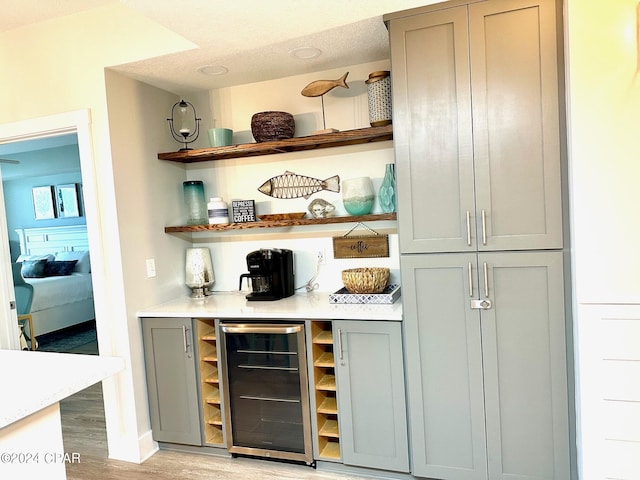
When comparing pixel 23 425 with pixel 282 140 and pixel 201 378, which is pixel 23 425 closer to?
pixel 201 378

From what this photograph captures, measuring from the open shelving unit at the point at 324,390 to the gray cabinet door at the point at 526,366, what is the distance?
2.63 ft

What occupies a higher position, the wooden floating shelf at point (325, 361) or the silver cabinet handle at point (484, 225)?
the silver cabinet handle at point (484, 225)

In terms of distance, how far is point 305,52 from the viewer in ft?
8.36

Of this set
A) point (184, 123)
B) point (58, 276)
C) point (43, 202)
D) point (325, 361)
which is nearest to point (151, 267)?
point (184, 123)

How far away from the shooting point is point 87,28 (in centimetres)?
258

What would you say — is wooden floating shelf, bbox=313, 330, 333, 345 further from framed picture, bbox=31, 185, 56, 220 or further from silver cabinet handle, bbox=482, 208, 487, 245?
framed picture, bbox=31, 185, 56, 220

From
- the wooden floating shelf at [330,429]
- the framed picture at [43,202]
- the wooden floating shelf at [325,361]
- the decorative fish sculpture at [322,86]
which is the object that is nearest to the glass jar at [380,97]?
the decorative fish sculpture at [322,86]

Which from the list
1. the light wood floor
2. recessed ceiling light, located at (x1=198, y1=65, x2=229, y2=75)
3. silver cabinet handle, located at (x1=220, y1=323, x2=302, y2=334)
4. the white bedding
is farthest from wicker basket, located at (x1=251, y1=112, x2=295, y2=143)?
the white bedding

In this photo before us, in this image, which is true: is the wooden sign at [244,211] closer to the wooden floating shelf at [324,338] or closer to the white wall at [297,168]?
the white wall at [297,168]

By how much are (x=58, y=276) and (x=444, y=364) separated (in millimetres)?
5756

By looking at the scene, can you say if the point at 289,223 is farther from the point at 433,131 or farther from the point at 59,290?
the point at 59,290

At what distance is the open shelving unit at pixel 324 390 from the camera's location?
245 centimetres

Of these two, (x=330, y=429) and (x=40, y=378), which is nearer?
(x=40, y=378)

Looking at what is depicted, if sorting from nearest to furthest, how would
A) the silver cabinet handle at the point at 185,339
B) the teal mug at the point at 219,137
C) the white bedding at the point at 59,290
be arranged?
the silver cabinet handle at the point at 185,339 → the teal mug at the point at 219,137 → the white bedding at the point at 59,290
